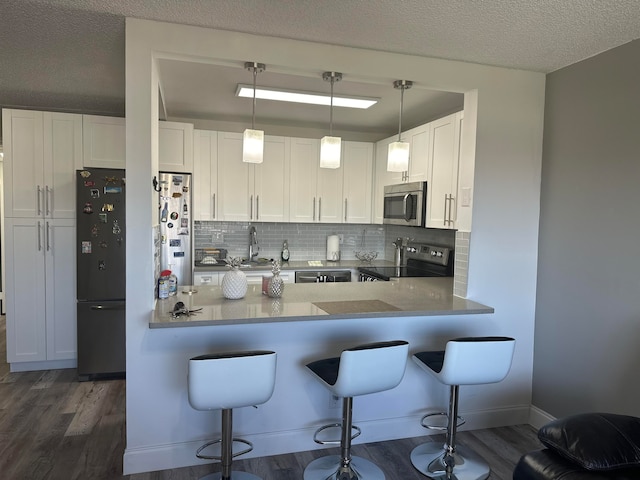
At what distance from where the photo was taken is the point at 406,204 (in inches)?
159

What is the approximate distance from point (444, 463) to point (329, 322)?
1.06m

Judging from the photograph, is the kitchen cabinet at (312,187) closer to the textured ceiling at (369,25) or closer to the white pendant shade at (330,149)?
the white pendant shade at (330,149)

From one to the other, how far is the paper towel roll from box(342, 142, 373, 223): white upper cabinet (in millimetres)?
329

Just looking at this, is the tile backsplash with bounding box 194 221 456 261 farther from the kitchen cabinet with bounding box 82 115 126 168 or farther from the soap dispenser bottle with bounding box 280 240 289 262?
the kitchen cabinet with bounding box 82 115 126 168

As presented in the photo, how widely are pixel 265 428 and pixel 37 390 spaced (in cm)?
221

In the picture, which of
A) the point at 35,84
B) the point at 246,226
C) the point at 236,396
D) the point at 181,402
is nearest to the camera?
the point at 236,396

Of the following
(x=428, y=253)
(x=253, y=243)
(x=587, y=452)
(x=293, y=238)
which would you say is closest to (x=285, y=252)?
(x=293, y=238)

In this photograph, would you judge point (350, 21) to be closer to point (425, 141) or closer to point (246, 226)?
point (425, 141)

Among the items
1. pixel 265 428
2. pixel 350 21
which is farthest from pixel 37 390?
pixel 350 21

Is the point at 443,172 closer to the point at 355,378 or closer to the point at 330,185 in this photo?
the point at 330,185

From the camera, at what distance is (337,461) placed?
102 inches

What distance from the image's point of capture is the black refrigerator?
12.3 ft

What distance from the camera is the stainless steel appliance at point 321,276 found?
14.7 feet

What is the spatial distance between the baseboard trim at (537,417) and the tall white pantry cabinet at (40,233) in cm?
392
